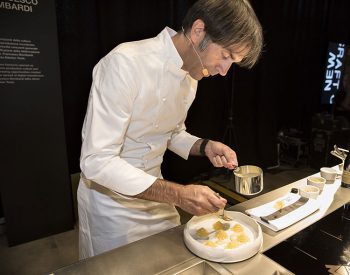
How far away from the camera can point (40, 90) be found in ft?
7.46

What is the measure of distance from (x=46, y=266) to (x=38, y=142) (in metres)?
0.92

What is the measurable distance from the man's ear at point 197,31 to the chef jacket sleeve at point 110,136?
0.28 metres

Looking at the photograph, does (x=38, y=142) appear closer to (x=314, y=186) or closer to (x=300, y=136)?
(x=314, y=186)

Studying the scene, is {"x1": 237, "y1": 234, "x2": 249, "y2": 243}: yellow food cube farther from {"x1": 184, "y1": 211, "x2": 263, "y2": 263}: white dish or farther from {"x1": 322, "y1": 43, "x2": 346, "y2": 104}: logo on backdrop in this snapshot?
{"x1": 322, "y1": 43, "x2": 346, "y2": 104}: logo on backdrop

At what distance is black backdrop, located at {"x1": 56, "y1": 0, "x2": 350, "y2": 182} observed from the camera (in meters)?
2.62

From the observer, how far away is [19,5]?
206cm

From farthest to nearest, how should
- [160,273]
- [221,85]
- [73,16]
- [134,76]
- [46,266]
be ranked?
[221,85] < [73,16] < [46,266] < [134,76] < [160,273]

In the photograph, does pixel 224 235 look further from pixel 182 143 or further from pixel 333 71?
pixel 333 71

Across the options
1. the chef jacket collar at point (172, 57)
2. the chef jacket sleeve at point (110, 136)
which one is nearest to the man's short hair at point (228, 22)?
the chef jacket collar at point (172, 57)

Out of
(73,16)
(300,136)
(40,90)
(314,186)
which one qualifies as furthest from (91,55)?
(300,136)

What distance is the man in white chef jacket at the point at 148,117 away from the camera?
1.00 m

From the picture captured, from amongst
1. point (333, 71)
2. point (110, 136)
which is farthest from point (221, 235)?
point (333, 71)

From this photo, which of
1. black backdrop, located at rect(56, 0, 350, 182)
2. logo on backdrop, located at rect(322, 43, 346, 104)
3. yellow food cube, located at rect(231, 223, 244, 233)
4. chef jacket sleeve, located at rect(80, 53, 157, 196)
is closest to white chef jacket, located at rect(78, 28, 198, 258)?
chef jacket sleeve, located at rect(80, 53, 157, 196)

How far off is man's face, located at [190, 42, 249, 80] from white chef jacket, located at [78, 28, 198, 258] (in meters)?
0.11
